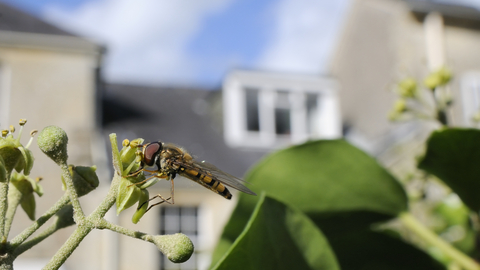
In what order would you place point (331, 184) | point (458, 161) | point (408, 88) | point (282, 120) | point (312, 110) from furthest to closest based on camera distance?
1. point (312, 110)
2. point (282, 120)
3. point (408, 88)
4. point (331, 184)
5. point (458, 161)

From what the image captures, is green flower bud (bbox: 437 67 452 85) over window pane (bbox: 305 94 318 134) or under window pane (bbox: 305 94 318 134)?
over

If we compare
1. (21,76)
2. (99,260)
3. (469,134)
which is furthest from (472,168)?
(21,76)

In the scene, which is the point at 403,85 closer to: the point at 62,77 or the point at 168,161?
the point at 168,161

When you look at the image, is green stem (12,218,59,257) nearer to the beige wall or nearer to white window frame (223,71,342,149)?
the beige wall

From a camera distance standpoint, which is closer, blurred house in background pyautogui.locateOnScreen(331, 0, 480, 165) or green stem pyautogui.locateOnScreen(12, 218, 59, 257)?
green stem pyautogui.locateOnScreen(12, 218, 59, 257)

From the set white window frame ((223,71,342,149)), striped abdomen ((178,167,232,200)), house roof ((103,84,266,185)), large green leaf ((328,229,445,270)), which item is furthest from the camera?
white window frame ((223,71,342,149))

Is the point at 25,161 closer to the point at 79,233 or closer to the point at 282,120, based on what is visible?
the point at 79,233

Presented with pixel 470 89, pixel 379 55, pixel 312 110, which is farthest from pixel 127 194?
pixel 312 110

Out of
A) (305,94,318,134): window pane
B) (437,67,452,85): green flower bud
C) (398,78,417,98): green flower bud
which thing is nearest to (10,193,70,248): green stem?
(398,78,417,98): green flower bud
